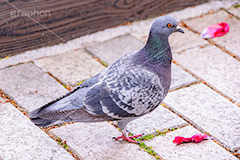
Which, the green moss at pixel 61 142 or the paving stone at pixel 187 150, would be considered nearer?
the paving stone at pixel 187 150

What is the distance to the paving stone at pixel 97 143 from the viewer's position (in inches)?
165

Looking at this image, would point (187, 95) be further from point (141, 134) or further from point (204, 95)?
point (141, 134)

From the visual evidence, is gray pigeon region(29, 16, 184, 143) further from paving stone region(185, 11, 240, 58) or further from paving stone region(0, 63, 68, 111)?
paving stone region(185, 11, 240, 58)

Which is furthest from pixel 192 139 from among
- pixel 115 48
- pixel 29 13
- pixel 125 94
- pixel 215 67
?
pixel 29 13

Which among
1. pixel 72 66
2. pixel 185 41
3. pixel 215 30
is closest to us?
pixel 72 66

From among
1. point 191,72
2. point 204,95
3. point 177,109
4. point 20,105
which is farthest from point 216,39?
point 20,105

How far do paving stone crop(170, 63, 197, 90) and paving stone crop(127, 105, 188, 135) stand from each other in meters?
0.56

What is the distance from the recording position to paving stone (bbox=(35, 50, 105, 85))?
213 inches

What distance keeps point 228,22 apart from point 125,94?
3280 mm

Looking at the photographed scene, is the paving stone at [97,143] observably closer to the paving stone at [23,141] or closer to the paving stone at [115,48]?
the paving stone at [23,141]

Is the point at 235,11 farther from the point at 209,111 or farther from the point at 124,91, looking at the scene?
the point at 124,91

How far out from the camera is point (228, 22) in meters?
6.61

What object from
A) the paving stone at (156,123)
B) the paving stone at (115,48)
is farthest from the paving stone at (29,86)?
the paving stone at (156,123)

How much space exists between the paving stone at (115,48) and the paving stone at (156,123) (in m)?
1.26
